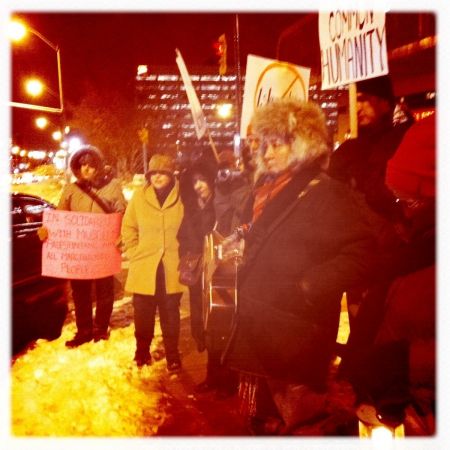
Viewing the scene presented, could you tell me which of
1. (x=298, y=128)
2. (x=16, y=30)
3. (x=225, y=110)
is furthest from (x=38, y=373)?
(x=225, y=110)

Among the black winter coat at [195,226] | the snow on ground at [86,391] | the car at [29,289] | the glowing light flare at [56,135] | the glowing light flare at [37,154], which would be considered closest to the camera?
the snow on ground at [86,391]

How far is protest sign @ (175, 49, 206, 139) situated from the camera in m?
4.30

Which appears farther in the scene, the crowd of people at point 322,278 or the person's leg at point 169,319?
the person's leg at point 169,319

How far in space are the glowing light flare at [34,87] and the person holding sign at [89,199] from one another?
0.79 metres

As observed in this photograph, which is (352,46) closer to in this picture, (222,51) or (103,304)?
(103,304)

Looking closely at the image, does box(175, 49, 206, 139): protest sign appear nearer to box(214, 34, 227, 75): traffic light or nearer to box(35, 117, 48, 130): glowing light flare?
box(35, 117, 48, 130): glowing light flare

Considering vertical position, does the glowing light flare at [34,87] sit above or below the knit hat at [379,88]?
above

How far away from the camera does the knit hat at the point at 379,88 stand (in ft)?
11.6

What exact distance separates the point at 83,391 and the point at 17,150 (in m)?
2.56

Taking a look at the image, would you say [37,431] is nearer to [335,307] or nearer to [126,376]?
[126,376]

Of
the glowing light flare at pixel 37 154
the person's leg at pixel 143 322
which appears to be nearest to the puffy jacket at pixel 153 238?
the person's leg at pixel 143 322

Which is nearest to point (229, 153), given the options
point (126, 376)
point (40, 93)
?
point (40, 93)

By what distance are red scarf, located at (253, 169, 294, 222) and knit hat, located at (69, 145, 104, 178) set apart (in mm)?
2102

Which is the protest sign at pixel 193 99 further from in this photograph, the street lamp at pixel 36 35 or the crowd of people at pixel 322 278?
the crowd of people at pixel 322 278
